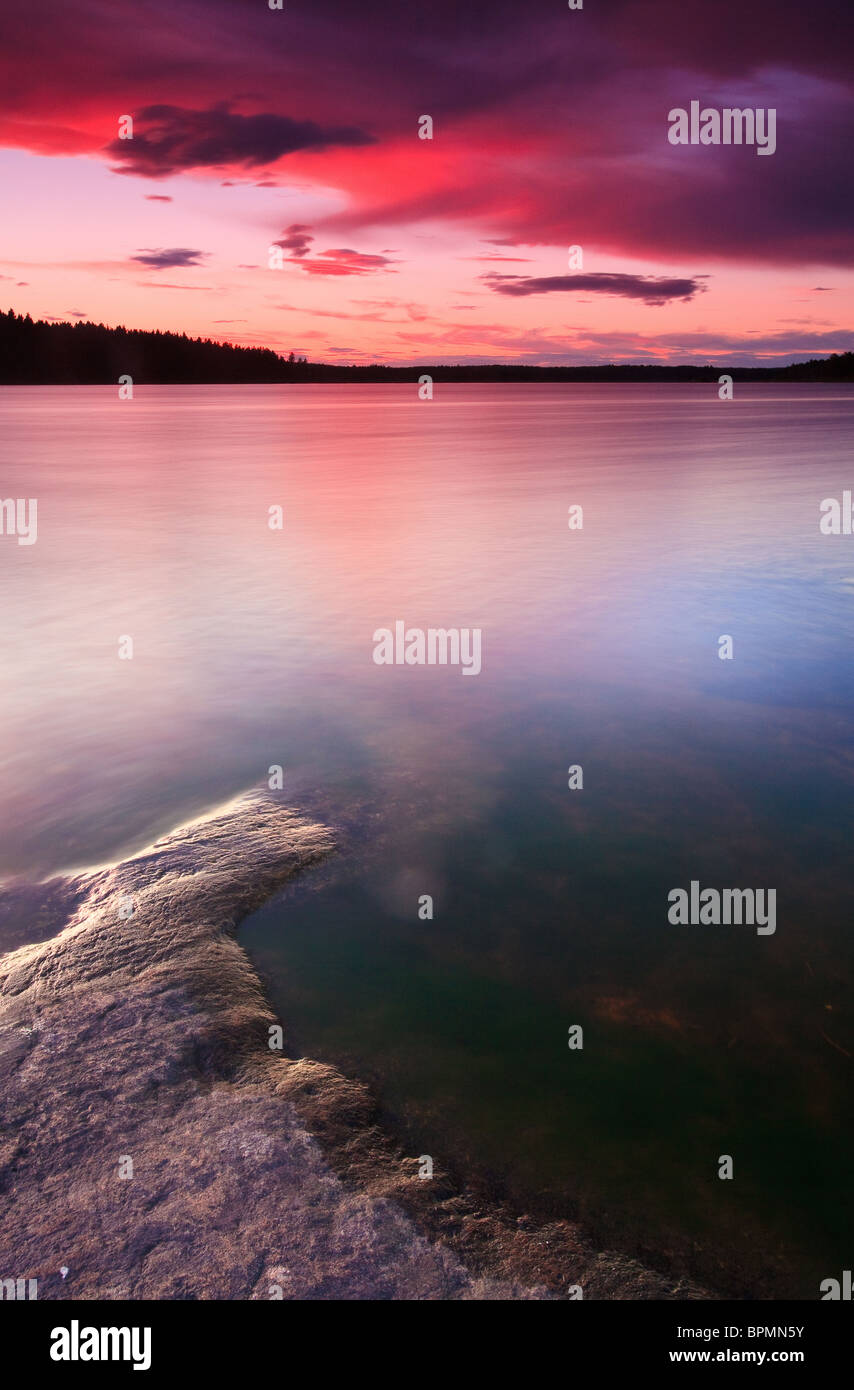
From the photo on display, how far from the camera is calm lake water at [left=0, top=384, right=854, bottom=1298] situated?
4711 mm

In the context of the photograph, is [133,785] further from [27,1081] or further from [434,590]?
[434,590]

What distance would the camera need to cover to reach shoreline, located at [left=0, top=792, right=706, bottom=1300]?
3.78m

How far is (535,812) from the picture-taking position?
827 cm

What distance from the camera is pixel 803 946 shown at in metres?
6.30

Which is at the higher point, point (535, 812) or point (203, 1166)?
point (535, 812)

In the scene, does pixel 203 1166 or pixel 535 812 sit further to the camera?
pixel 535 812

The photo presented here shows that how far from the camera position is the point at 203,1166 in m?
4.25

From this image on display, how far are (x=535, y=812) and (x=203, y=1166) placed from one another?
4.70 m

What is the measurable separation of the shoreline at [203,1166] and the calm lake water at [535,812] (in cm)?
32

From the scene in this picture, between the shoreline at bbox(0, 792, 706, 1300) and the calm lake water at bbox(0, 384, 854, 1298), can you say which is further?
the calm lake water at bbox(0, 384, 854, 1298)

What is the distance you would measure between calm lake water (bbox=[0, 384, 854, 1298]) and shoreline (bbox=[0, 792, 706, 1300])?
320 mm

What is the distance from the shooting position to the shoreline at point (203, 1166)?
3.78 meters

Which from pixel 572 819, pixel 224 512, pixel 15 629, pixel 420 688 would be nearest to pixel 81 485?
pixel 224 512
